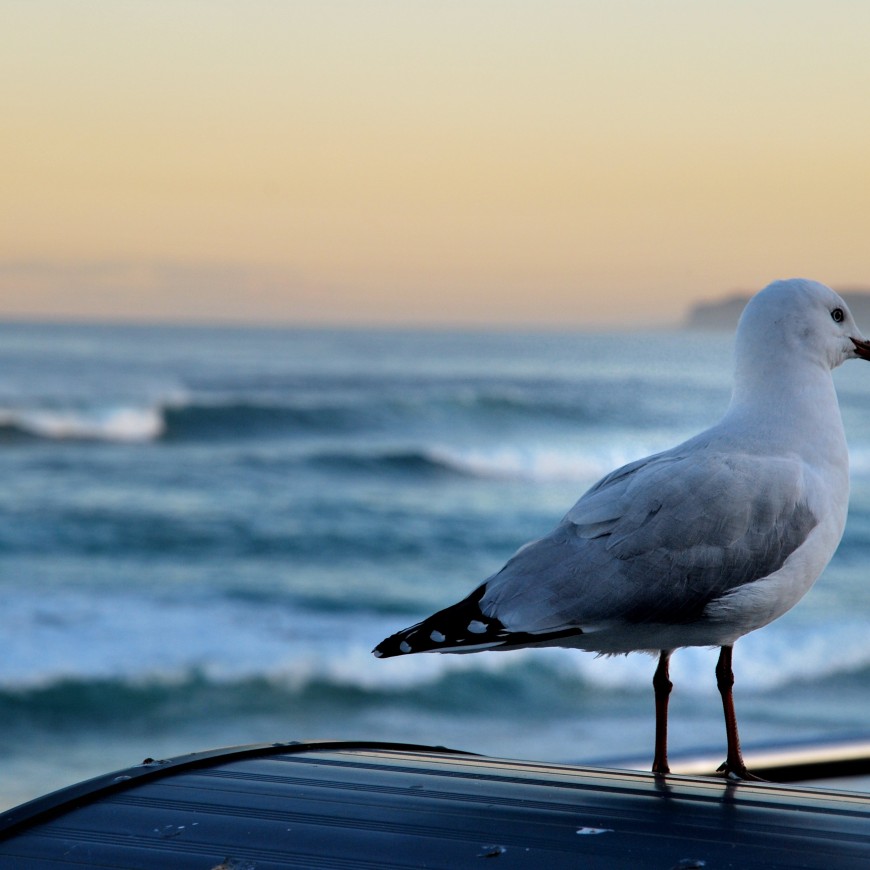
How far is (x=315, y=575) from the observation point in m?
12.4

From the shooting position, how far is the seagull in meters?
2.31

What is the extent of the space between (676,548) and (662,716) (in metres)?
0.34

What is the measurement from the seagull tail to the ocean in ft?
2.01

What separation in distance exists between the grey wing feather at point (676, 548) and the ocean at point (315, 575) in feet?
1.85

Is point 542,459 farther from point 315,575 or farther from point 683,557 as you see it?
point 683,557

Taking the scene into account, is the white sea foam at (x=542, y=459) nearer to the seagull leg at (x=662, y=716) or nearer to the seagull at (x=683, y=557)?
the seagull leg at (x=662, y=716)

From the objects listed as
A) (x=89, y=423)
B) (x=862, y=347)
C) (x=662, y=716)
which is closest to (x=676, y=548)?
(x=662, y=716)

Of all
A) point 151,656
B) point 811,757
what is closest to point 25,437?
point 151,656

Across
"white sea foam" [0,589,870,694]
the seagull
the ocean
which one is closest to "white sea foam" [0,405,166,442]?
the ocean

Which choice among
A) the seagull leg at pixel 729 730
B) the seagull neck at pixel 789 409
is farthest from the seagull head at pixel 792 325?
the seagull leg at pixel 729 730

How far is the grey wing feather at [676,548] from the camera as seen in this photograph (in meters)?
2.31

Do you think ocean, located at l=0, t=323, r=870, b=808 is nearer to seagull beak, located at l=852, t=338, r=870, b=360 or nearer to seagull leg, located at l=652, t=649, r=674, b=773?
seagull leg, located at l=652, t=649, r=674, b=773

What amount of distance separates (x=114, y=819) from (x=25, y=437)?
18478 millimetres

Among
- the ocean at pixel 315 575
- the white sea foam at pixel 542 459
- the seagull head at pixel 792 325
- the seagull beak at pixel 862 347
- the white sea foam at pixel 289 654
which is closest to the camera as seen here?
the seagull head at pixel 792 325
